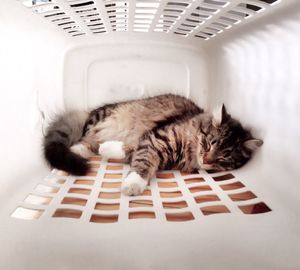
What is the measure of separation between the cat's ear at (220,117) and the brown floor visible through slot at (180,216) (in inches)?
23.9

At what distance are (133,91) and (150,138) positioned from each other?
0.40 metres

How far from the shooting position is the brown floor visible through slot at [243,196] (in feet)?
3.51

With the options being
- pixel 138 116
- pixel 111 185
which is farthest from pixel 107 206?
pixel 138 116

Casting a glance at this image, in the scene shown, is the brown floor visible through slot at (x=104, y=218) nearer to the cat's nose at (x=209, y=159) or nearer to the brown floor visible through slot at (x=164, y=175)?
the brown floor visible through slot at (x=164, y=175)

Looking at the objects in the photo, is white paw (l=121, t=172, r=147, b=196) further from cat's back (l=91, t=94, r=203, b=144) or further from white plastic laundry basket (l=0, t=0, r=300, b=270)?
cat's back (l=91, t=94, r=203, b=144)

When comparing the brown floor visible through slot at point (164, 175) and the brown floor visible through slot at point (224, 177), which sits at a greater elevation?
the brown floor visible through slot at point (224, 177)

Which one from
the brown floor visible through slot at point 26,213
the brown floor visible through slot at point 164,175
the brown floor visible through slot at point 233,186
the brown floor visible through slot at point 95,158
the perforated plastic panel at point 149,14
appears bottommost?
the brown floor visible through slot at point 164,175

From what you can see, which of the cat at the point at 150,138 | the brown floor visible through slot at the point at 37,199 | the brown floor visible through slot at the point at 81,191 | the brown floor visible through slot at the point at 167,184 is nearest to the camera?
the brown floor visible through slot at the point at 37,199

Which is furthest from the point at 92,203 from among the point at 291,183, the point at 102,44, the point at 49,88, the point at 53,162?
the point at 102,44

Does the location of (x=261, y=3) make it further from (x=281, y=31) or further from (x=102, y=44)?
(x=102, y=44)

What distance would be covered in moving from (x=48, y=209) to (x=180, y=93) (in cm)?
117

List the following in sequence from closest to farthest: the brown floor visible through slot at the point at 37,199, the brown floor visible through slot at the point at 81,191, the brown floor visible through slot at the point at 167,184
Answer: the brown floor visible through slot at the point at 37,199 → the brown floor visible through slot at the point at 81,191 → the brown floor visible through slot at the point at 167,184

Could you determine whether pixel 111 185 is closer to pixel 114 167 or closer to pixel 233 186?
pixel 114 167

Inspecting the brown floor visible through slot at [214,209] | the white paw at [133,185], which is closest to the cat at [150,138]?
the white paw at [133,185]
